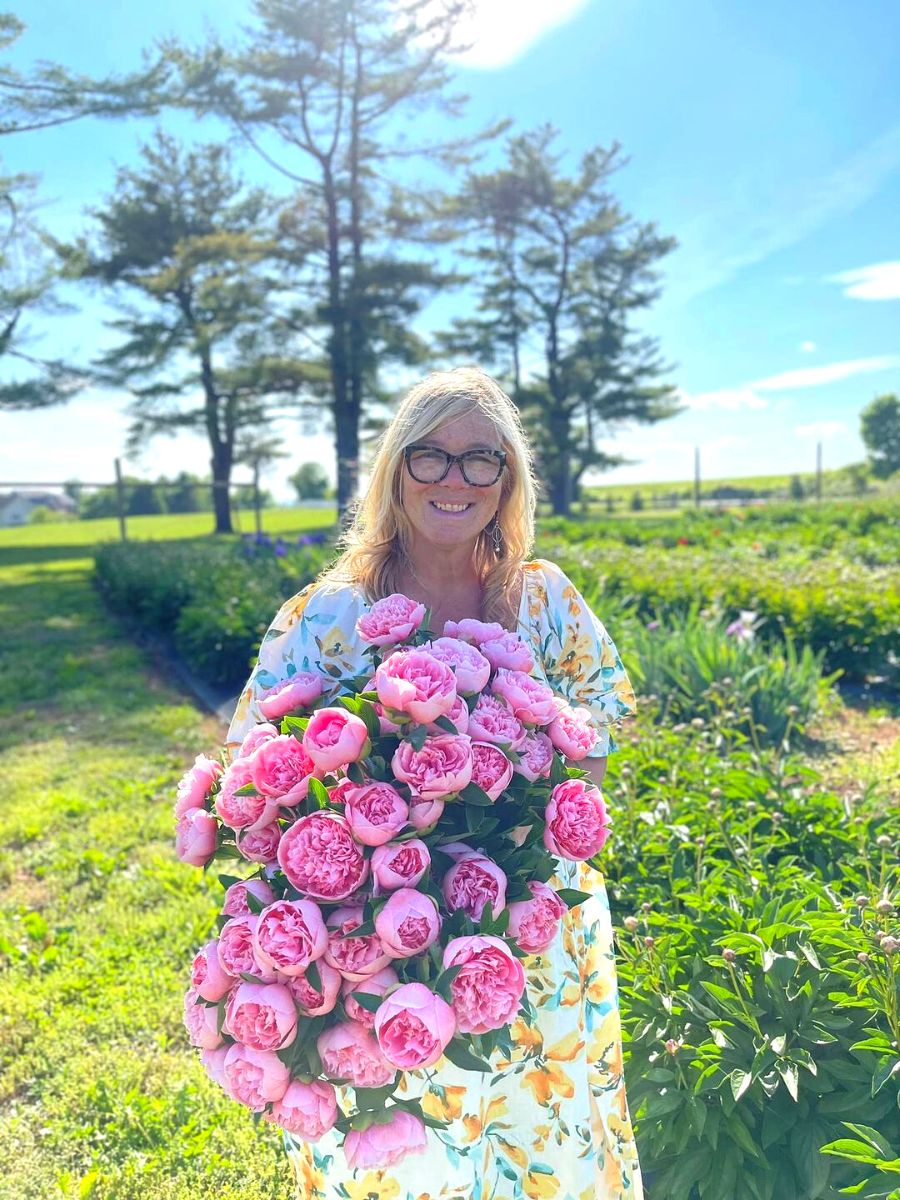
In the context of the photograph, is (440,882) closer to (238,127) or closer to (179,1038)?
(179,1038)

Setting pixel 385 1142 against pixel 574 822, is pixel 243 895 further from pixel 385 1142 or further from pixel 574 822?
pixel 574 822

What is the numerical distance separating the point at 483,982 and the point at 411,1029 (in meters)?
0.10

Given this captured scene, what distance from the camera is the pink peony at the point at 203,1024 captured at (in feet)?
3.57

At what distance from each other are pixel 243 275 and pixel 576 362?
13461mm

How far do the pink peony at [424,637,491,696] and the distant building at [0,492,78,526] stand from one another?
17487 mm

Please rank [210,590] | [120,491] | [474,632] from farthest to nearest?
[120,491] → [210,590] → [474,632]

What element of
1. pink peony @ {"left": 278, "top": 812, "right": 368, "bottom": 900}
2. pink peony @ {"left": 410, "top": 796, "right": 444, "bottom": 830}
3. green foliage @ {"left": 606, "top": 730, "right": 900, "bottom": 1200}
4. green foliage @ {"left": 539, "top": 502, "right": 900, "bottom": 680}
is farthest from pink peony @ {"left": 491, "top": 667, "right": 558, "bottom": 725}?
green foliage @ {"left": 539, "top": 502, "right": 900, "bottom": 680}

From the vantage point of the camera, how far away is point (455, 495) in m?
1.63

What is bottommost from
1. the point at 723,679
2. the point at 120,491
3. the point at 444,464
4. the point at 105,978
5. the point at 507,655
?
the point at 105,978

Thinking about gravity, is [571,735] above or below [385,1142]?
above

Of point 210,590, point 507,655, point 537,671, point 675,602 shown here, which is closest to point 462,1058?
point 507,655

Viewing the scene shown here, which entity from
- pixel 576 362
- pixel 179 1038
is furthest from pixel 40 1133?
pixel 576 362

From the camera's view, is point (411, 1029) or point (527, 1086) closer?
point (411, 1029)

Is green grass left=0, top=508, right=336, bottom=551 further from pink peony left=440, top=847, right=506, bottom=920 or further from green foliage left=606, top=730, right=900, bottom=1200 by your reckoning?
pink peony left=440, top=847, right=506, bottom=920
